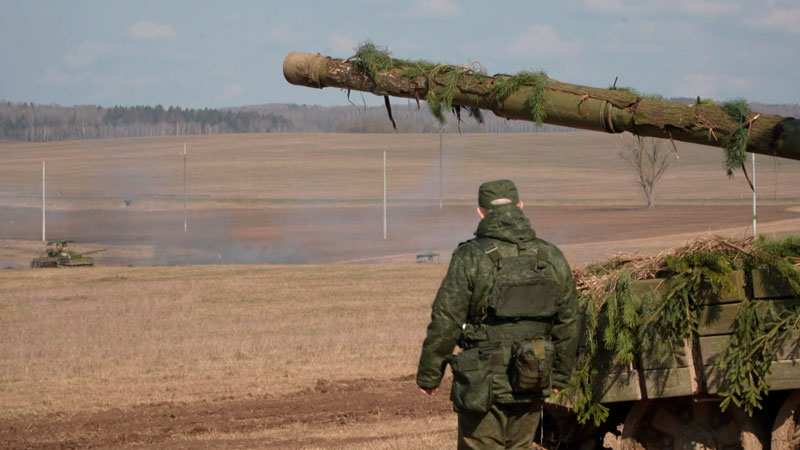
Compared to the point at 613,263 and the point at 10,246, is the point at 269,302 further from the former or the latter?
the point at 10,246

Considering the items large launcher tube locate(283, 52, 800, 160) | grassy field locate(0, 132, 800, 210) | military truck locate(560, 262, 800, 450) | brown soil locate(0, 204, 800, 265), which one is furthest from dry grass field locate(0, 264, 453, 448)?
grassy field locate(0, 132, 800, 210)

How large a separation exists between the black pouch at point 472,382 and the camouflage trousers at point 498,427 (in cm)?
13

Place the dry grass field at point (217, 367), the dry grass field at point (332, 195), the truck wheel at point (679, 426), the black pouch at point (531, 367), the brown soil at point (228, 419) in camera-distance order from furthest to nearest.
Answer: the dry grass field at point (332, 195) → the dry grass field at point (217, 367) → the brown soil at point (228, 419) → the truck wheel at point (679, 426) → the black pouch at point (531, 367)

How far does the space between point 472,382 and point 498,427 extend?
361 mm

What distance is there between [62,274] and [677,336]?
3101 cm

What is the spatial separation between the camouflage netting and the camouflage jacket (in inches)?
41.6

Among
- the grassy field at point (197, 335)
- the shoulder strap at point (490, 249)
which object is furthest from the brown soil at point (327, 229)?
the shoulder strap at point (490, 249)

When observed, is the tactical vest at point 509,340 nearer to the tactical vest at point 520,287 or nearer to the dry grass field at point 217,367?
the tactical vest at point 520,287

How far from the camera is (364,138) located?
13062 centimetres

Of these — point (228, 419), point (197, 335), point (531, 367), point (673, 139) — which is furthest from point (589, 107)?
point (197, 335)

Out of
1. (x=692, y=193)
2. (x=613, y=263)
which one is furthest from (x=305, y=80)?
(x=692, y=193)

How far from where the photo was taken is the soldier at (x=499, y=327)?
633 centimetres

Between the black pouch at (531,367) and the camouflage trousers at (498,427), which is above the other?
the black pouch at (531,367)

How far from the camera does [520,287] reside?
20.9ft
